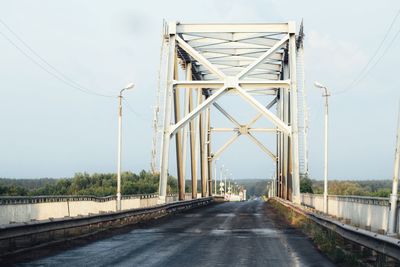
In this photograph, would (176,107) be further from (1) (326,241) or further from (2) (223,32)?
(1) (326,241)

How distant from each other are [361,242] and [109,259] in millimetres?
4861

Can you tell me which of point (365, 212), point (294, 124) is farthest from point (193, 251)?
point (294, 124)

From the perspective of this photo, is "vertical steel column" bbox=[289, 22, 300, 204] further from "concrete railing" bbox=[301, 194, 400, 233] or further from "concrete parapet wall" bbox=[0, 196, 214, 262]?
"concrete parapet wall" bbox=[0, 196, 214, 262]

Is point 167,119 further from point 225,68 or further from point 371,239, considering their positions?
point 371,239

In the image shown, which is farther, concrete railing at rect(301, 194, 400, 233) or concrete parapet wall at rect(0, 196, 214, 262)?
concrete railing at rect(301, 194, 400, 233)

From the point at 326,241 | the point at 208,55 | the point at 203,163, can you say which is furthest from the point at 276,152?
the point at 326,241

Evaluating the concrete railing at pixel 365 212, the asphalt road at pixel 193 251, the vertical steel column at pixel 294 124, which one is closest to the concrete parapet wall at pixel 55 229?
the asphalt road at pixel 193 251

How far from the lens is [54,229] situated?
55.1 ft

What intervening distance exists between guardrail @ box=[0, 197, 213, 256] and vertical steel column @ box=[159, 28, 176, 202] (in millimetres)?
12857

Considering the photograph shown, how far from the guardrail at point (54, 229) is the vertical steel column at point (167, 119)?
12.9 meters

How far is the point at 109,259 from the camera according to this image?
13312 mm

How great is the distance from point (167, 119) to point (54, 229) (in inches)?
1037

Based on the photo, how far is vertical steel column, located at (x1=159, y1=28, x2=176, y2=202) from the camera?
4200 centimetres

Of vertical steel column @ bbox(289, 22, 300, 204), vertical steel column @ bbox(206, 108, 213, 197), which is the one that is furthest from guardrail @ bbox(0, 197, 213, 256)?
vertical steel column @ bbox(206, 108, 213, 197)
